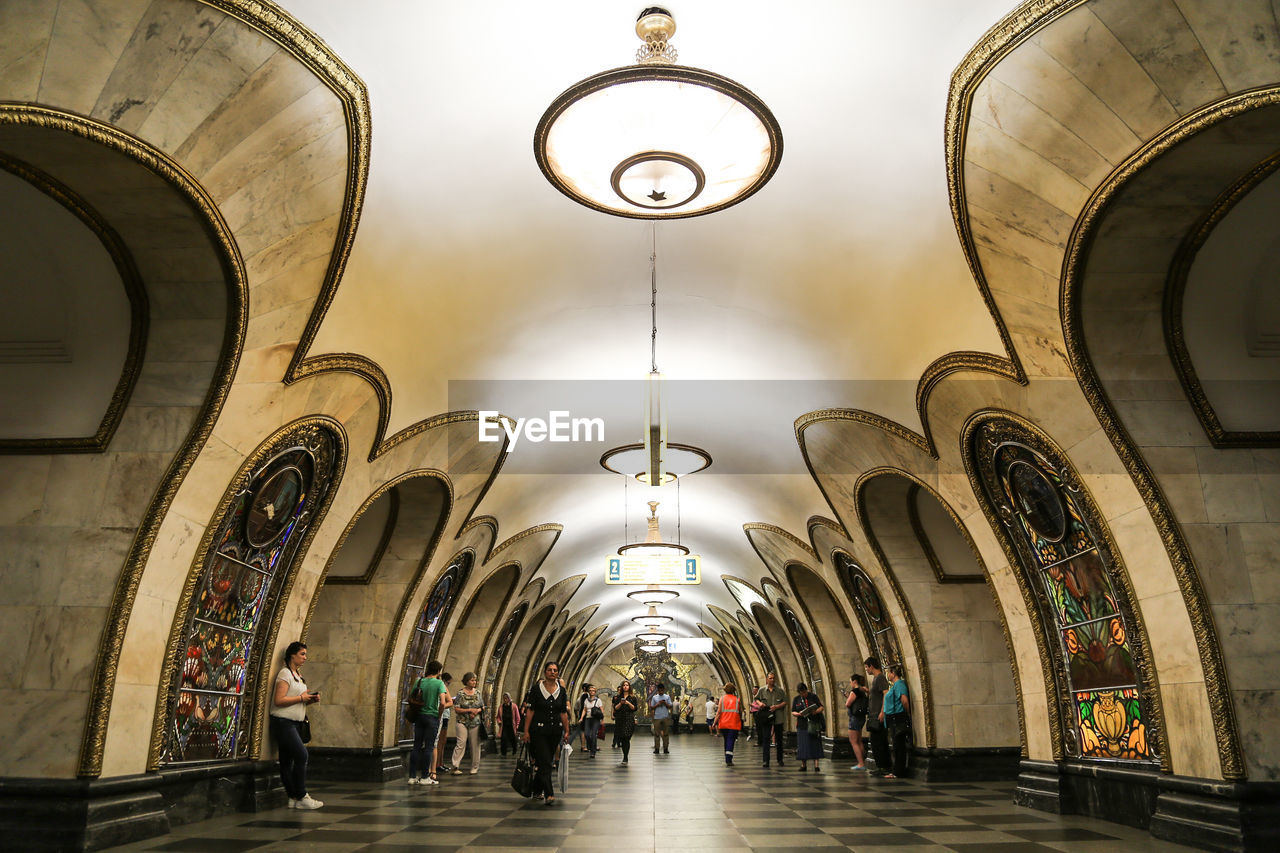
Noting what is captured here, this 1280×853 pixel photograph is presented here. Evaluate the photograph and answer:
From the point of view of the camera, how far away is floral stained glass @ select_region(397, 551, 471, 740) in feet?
40.0

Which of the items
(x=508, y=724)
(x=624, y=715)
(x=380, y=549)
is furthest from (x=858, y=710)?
(x=380, y=549)

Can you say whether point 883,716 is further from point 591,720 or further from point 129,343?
point 129,343

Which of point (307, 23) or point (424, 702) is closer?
point (307, 23)

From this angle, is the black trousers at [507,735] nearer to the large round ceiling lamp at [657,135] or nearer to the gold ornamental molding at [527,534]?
the gold ornamental molding at [527,534]

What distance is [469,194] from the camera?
6086 mm

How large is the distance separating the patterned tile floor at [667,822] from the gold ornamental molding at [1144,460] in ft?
2.84

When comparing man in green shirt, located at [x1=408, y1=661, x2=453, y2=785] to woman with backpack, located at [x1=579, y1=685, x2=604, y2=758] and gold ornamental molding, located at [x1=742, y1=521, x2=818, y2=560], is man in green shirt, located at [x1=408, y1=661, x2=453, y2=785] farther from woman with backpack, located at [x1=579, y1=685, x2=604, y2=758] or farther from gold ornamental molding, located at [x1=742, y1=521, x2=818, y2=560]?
Result: woman with backpack, located at [x1=579, y1=685, x2=604, y2=758]

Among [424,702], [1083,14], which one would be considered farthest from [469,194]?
[424,702]

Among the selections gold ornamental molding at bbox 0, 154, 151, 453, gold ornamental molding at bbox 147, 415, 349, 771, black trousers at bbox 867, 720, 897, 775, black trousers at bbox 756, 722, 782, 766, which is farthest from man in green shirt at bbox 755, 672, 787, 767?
gold ornamental molding at bbox 0, 154, 151, 453

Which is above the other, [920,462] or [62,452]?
[920,462]

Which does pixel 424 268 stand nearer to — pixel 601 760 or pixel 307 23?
pixel 307 23

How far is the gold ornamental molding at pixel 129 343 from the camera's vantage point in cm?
530

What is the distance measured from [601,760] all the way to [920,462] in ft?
31.0

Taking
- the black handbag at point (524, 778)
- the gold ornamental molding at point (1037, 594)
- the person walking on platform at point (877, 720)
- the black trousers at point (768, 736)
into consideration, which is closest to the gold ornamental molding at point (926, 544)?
the person walking on platform at point (877, 720)
